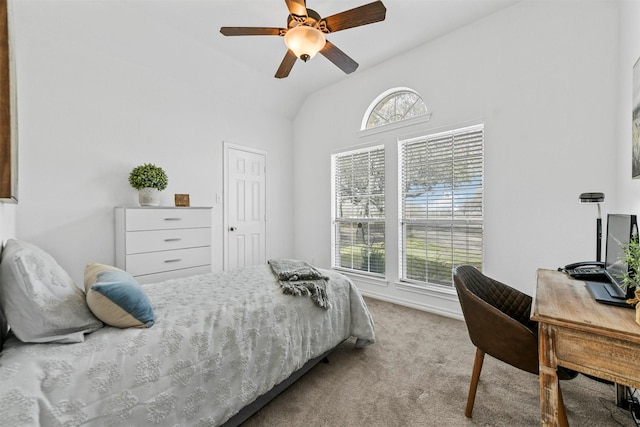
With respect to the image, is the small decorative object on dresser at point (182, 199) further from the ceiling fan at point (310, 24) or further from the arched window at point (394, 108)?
the arched window at point (394, 108)

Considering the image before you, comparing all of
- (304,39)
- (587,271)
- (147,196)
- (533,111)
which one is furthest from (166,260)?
(533,111)

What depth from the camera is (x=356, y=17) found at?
74.1 inches

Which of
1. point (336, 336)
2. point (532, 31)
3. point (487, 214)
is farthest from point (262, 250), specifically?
point (532, 31)

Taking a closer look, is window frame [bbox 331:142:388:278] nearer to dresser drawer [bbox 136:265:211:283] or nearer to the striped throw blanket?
the striped throw blanket

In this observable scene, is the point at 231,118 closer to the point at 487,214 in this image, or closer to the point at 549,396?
the point at 487,214

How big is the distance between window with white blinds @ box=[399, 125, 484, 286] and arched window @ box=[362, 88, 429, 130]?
0.41 meters

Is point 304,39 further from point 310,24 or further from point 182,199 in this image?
point 182,199

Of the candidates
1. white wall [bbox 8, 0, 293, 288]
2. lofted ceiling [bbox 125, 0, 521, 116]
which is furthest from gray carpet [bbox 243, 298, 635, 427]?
lofted ceiling [bbox 125, 0, 521, 116]

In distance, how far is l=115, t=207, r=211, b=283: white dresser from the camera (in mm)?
2662

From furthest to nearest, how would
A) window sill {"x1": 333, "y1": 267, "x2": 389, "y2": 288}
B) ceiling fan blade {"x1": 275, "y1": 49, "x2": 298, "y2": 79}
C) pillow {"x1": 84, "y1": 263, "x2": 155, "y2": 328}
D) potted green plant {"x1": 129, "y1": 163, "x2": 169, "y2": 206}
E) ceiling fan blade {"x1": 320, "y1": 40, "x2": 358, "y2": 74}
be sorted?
window sill {"x1": 333, "y1": 267, "x2": 389, "y2": 288}, potted green plant {"x1": 129, "y1": 163, "x2": 169, "y2": 206}, ceiling fan blade {"x1": 275, "y1": 49, "x2": 298, "y2": 79}, ceiling fan blade {"x1": 320, "y1": 40, "x2": 358, "y2": 74}, pillow {"x1": 84, "y1": 263, "x2": 155, "y2": 328}

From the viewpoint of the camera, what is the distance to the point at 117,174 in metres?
2.96

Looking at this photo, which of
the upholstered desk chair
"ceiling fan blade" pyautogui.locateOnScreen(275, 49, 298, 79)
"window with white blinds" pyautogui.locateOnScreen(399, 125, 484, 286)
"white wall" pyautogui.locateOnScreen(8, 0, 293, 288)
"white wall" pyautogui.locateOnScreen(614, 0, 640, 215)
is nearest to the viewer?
the upholstered desk chair

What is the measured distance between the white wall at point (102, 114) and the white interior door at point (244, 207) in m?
0.19

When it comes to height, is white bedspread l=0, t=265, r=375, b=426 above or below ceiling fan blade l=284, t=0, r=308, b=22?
below
